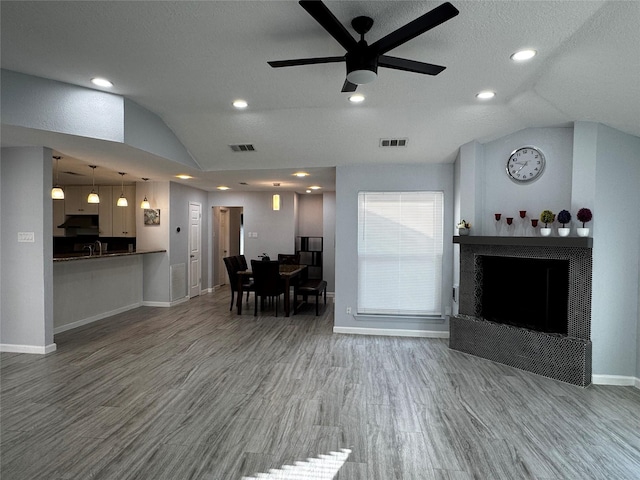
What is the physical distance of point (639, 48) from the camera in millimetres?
2221

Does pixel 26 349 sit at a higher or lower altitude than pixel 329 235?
lower

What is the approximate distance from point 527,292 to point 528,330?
44 cm

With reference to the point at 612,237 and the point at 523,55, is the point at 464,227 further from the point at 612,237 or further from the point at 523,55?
the point at 523,55

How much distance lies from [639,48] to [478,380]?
2.93 meters

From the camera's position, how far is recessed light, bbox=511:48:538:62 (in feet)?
7.72

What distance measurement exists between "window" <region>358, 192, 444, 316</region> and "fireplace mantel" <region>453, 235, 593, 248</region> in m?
0.76

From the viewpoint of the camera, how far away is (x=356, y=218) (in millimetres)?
4926

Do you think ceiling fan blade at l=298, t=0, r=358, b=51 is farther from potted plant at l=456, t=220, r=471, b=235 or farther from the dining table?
the dining table

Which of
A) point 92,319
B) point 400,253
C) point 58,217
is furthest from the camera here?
point 58,217

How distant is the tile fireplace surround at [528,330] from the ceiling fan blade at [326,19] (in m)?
2.81

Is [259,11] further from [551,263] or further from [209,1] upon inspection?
[551,263]

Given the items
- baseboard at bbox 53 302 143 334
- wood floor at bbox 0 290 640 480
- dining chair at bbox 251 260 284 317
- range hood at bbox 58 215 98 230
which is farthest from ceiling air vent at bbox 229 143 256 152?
range hood at bbox 58 215 98 230

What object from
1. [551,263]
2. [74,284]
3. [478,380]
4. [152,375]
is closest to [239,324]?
[152,375]

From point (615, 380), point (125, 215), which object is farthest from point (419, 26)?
point (125, 215)
